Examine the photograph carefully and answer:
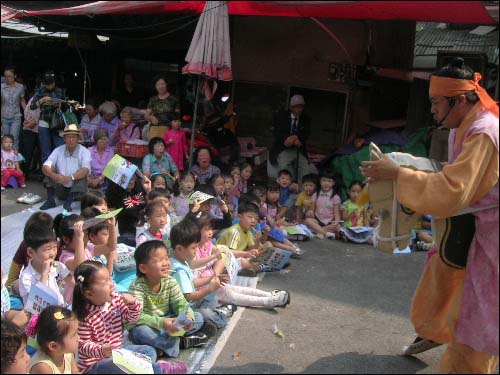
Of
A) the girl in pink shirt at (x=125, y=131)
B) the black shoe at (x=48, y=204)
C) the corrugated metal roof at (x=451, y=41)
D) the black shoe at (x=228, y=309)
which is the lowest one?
the black shoe at (x=48, y=204)

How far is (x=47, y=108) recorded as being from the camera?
880 cm

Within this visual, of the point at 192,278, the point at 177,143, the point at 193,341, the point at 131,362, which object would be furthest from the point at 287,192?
the point at 131,362

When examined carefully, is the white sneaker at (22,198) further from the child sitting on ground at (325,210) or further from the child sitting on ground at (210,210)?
the child sitting on ground at (325,210)

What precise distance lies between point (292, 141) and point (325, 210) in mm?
1464

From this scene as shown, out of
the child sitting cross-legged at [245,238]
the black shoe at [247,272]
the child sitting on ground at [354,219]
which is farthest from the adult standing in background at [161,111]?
the black shoe at [247,272]

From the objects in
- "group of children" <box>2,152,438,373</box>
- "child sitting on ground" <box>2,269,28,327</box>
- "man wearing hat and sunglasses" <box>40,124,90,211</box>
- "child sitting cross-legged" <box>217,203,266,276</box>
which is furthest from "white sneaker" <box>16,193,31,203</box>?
"child sitting on ground" <box>2,269,28,327</box>

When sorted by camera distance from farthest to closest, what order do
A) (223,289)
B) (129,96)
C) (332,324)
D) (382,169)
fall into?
(129,96)
(223,289)
(332,324)
(382,169)

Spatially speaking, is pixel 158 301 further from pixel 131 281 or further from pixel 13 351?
pixel 13 351

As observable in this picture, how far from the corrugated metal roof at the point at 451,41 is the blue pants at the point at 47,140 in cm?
795

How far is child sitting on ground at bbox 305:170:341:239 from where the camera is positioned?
24.7ft

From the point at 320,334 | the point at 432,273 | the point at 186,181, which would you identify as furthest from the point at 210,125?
the point at 432,273

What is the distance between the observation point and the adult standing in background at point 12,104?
9.39 meters

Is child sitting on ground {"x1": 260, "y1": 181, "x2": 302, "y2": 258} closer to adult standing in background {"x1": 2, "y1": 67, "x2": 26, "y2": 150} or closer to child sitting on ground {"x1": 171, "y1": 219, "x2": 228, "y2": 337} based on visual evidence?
child sitting on ground {"x1": 171, "y1": 219, "x2": 228, "y2": 337}

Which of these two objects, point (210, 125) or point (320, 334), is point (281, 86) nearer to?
point (210, 125)
